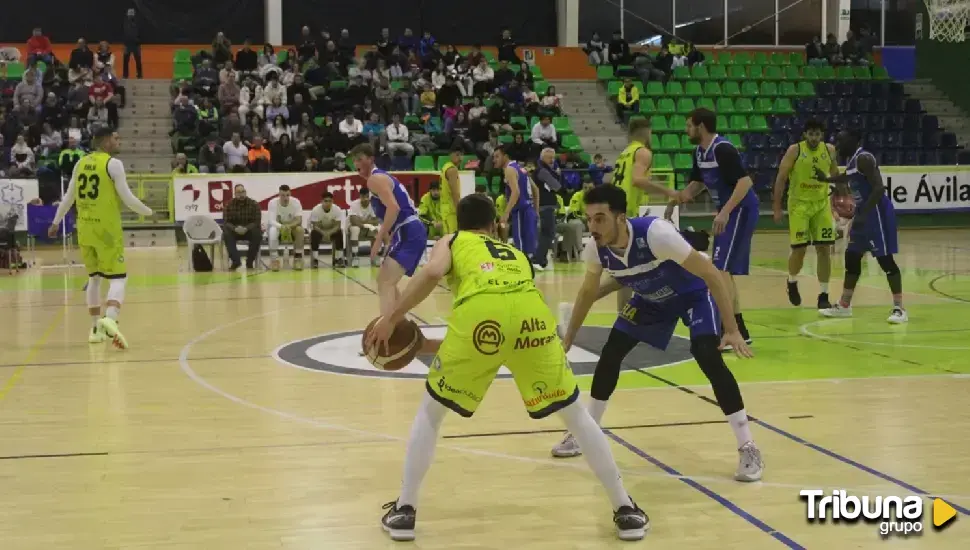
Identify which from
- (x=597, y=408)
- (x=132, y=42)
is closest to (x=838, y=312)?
(x=597, y=408)

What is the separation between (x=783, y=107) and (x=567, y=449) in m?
24.3

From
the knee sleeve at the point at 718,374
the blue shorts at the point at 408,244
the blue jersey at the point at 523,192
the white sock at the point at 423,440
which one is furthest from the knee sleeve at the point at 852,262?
the white sock at the point at 423,440

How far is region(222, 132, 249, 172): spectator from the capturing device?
21752mm

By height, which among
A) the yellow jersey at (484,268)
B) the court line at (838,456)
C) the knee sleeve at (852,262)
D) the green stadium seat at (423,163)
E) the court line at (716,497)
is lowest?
the court line at (716,497)

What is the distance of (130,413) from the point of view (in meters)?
7.25

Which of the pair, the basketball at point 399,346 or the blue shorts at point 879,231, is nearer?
the basketball at point 399,346

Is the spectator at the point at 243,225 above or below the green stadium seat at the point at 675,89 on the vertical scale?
below

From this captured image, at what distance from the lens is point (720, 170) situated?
29.0 ft

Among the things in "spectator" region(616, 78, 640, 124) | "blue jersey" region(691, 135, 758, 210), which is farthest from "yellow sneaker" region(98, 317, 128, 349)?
"spectator" region(616, 78, 640, 124)

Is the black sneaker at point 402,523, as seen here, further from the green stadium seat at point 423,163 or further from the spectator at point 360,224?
the green stadium seat at point 423,163

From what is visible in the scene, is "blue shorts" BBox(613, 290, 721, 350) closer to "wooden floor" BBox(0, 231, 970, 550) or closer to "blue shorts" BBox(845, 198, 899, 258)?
"wooden floor" BBox(0, 231, 970, 550)

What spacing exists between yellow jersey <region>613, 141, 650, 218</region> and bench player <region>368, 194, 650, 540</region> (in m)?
5.08

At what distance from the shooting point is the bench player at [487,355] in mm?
4547

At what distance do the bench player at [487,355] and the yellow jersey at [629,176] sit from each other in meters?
5.08
